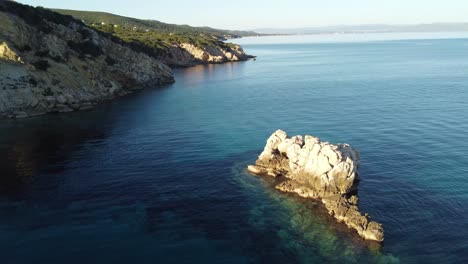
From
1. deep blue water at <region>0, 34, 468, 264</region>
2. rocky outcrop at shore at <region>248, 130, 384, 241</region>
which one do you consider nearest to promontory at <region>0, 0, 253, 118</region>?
deep blue water at <region>0, 34, 468, 264</region>

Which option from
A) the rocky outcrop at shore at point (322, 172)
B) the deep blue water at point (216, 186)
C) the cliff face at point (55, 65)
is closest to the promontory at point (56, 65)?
the cliff face at point (55, 65)

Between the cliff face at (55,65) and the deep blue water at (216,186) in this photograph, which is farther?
the cliff face at (55,65)

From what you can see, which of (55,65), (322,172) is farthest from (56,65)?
(322,172)

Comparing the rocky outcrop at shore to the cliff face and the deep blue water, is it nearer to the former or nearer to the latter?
the deep blue water

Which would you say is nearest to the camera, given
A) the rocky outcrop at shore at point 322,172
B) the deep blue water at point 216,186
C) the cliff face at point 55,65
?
the deep blue water at point 216,186

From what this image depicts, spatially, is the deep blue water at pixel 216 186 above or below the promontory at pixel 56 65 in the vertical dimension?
below

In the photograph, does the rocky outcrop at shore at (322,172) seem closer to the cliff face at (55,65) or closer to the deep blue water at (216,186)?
the deep blue water at (216,186)

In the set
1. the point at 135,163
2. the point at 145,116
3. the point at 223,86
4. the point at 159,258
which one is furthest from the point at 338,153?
the point at 223,86
